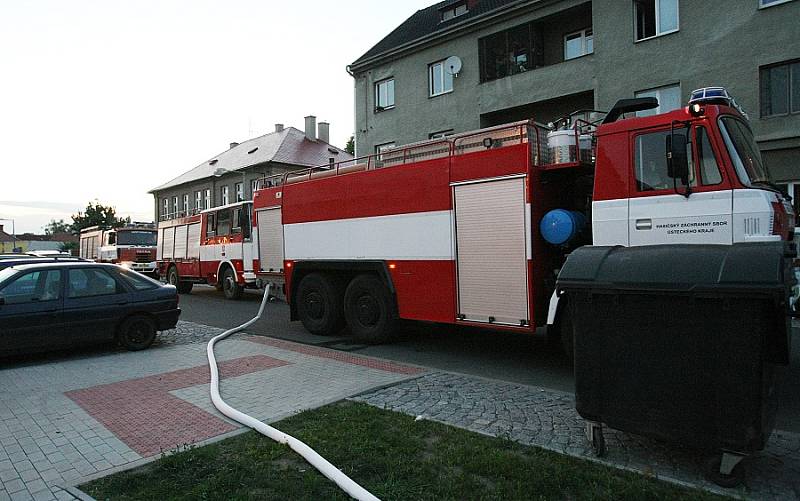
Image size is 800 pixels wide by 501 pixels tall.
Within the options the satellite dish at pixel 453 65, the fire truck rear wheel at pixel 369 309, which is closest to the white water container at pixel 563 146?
the fire truck rear wheel at pixel 369 309

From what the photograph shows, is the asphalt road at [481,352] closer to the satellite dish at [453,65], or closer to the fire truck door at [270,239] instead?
the fire truck door at [270,239]

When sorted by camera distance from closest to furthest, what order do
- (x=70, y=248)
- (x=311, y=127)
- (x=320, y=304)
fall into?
1. (x=320, y=304)
2. (x=311, y=127)
3. (x=70, y=248)

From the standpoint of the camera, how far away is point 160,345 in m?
9.32

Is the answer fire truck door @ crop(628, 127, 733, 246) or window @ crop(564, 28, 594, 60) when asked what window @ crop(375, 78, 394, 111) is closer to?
window @ crop(564, 28, 594, 60)

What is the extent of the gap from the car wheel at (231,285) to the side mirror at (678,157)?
1476 centimetres

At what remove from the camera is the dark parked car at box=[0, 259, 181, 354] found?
7848 millimetres

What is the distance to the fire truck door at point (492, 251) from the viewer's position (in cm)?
683

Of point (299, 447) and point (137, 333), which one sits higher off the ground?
point (137, 333)

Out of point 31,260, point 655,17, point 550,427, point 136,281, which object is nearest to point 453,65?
point 655,17

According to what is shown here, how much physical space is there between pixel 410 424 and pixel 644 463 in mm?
1840

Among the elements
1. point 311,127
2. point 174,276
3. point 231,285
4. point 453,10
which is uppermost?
point 311,127

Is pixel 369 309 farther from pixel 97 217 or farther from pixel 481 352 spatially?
pixel 97 217

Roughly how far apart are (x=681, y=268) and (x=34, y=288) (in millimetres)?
8390

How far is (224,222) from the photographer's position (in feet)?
59.9
